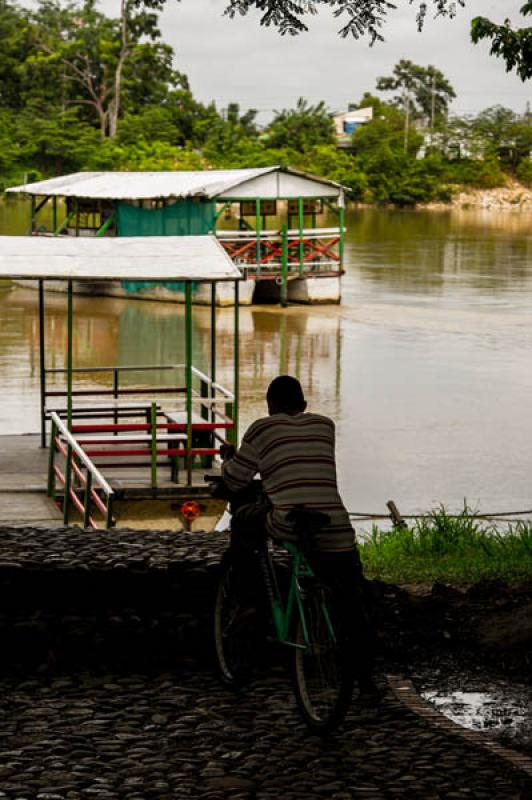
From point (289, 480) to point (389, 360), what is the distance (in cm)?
1976

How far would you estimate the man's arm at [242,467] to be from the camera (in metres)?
6.18

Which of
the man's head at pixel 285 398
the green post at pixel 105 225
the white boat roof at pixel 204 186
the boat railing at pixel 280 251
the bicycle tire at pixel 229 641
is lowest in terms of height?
the bicycle tire at pixel 229 641

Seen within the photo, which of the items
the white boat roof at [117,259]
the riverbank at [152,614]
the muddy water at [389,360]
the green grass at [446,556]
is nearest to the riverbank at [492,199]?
the muddy water at [389,360]

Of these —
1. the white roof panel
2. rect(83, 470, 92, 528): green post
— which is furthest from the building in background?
rect(83, 470, 92, 528): green post

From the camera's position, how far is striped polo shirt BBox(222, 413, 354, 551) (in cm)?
605

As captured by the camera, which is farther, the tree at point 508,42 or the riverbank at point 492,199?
the riverbank at point 492,199

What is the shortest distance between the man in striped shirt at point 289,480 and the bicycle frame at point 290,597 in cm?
7

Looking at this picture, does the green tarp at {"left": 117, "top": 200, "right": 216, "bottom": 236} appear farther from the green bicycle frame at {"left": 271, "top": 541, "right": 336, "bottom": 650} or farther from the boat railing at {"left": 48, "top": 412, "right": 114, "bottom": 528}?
the green bicycle frame at {"left": 271, "top": 541, "right": 336, "bottom": 650}

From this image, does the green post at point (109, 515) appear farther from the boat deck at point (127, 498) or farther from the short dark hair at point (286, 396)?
the short dark hair at point (286, 396)

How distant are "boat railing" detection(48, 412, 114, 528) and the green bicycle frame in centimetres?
506

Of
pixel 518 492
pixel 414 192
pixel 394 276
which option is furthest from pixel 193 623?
pixel 414 192

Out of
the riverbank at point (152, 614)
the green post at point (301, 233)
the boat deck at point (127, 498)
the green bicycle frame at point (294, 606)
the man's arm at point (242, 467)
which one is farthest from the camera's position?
the green post at point (301, 233)

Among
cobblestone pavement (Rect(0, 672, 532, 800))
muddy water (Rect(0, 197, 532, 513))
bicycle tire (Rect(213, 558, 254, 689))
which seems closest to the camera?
cobblestone pavement (Rect(0, 672, 532, 800))

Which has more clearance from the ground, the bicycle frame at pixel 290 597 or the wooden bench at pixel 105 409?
the bicycle frame at pixel 290 597
